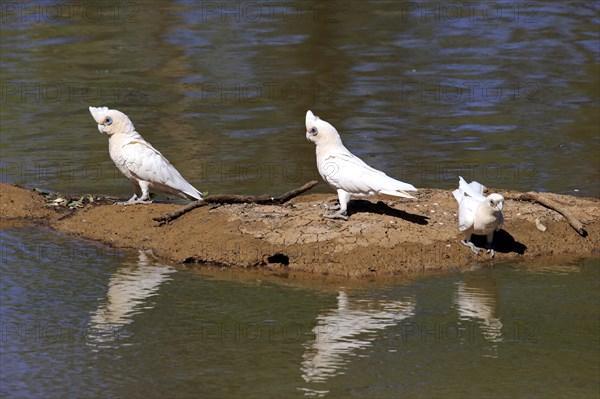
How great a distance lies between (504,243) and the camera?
1199 centimetres

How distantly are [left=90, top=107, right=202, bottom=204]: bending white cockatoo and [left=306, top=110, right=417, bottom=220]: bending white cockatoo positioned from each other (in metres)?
1.84

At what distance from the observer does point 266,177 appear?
15.3 metres

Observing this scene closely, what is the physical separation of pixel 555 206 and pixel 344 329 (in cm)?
339

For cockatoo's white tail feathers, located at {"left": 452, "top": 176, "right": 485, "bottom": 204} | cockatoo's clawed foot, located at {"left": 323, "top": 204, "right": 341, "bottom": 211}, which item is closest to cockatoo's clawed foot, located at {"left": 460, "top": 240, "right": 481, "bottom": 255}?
cockatoo's white tail feathers, located at {"left": 452, "top": 176, "right": 485, "bottom": 204}

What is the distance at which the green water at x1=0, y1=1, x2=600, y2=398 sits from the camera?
9352 mm

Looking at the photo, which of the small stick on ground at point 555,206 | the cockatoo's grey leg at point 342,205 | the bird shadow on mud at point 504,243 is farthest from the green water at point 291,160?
the cockatoo's grey leg at point 342,205

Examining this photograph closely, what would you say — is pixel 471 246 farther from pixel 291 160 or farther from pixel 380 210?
pixel 291 160

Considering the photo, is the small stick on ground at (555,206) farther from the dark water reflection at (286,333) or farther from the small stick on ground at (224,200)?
the small stick on ground at (224,200)

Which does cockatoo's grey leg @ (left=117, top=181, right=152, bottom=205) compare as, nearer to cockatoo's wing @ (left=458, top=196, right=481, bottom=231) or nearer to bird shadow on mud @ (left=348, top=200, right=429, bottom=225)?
bird shadow on mud @ (left=348, top=200, right=429, bottom=225)

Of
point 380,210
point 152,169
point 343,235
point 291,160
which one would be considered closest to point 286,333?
point 343,235

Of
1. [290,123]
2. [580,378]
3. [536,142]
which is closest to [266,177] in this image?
[290,123]

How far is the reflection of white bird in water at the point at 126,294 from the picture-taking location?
34.0 ft

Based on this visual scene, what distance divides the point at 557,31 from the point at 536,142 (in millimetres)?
8958

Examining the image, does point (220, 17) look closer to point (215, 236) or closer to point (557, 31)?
point (557, 31)
